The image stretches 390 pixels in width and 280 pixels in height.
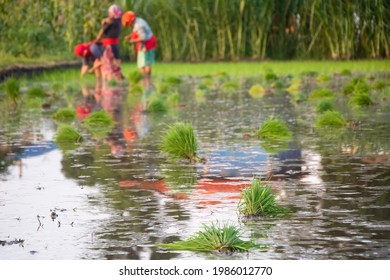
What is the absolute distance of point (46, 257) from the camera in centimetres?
686

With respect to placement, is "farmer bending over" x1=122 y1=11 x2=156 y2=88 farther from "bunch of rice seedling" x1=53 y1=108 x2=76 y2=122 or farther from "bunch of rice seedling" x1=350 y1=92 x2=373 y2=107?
"bunch of rice seedling" x1=53 y1=108 x2=76 y2=122

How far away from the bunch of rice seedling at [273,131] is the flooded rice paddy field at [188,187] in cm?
14

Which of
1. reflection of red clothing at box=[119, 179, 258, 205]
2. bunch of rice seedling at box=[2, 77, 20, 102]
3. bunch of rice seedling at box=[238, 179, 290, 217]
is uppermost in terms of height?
bunch of rice seedling at box=[238, 179, 290, 217]

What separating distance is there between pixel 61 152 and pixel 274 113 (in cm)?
515

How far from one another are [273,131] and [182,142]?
79.6 inches

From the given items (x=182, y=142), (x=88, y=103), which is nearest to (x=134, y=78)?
(x=88, y=103)

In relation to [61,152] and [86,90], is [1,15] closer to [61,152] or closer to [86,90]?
[86,90]

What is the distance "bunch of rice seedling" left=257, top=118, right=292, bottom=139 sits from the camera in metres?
13.1

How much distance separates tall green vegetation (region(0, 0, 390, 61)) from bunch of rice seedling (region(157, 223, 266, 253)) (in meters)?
24.5

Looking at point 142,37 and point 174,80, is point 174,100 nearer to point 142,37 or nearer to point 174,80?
point 174,80

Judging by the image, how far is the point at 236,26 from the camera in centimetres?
3369

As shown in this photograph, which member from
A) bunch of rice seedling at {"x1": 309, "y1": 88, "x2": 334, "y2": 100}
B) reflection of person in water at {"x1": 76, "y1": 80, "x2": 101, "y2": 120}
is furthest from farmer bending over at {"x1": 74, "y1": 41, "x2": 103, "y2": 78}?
bunch of rice seedling at {"x1": 309, "y1": 88, "x2": 334, "y2": 100}
